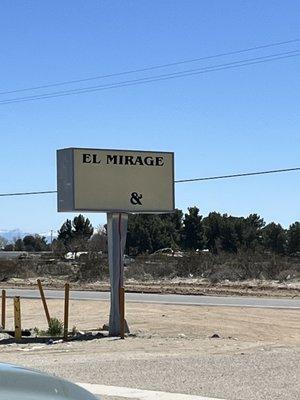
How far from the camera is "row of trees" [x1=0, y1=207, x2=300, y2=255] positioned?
9719 cm

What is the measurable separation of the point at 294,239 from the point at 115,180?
77.4 m

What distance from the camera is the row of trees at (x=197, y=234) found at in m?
97.2

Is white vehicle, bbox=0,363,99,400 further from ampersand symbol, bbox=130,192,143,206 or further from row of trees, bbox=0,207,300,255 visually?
row of trees, bbox=0,207,300,255

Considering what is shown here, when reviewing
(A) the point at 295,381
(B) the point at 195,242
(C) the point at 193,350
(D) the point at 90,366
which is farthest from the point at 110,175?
(B) the point at 195,242

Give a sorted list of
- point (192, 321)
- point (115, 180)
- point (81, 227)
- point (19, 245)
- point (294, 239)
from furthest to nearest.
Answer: point (19, 245) → point (81, 227) → point (294, 239) → point (192, 321) → point (115, 180)

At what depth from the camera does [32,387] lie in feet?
13.0

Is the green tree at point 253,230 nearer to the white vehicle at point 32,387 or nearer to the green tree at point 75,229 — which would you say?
the green tree at point 75,229

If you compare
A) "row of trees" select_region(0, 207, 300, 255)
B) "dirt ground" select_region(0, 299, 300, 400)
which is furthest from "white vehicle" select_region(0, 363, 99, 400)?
"row of trees" select_region(0, 207, 300, 255)

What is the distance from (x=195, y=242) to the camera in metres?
106

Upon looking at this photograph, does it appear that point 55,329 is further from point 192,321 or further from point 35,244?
point 35,244

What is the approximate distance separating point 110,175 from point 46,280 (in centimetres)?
4067

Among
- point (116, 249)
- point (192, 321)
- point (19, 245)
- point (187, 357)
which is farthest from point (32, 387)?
point (19, 245)

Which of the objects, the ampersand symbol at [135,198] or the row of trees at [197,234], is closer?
the ampersand symbol at [135,198]

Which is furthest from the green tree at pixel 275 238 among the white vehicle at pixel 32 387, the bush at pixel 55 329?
the white vehicle at pixel 32 387
